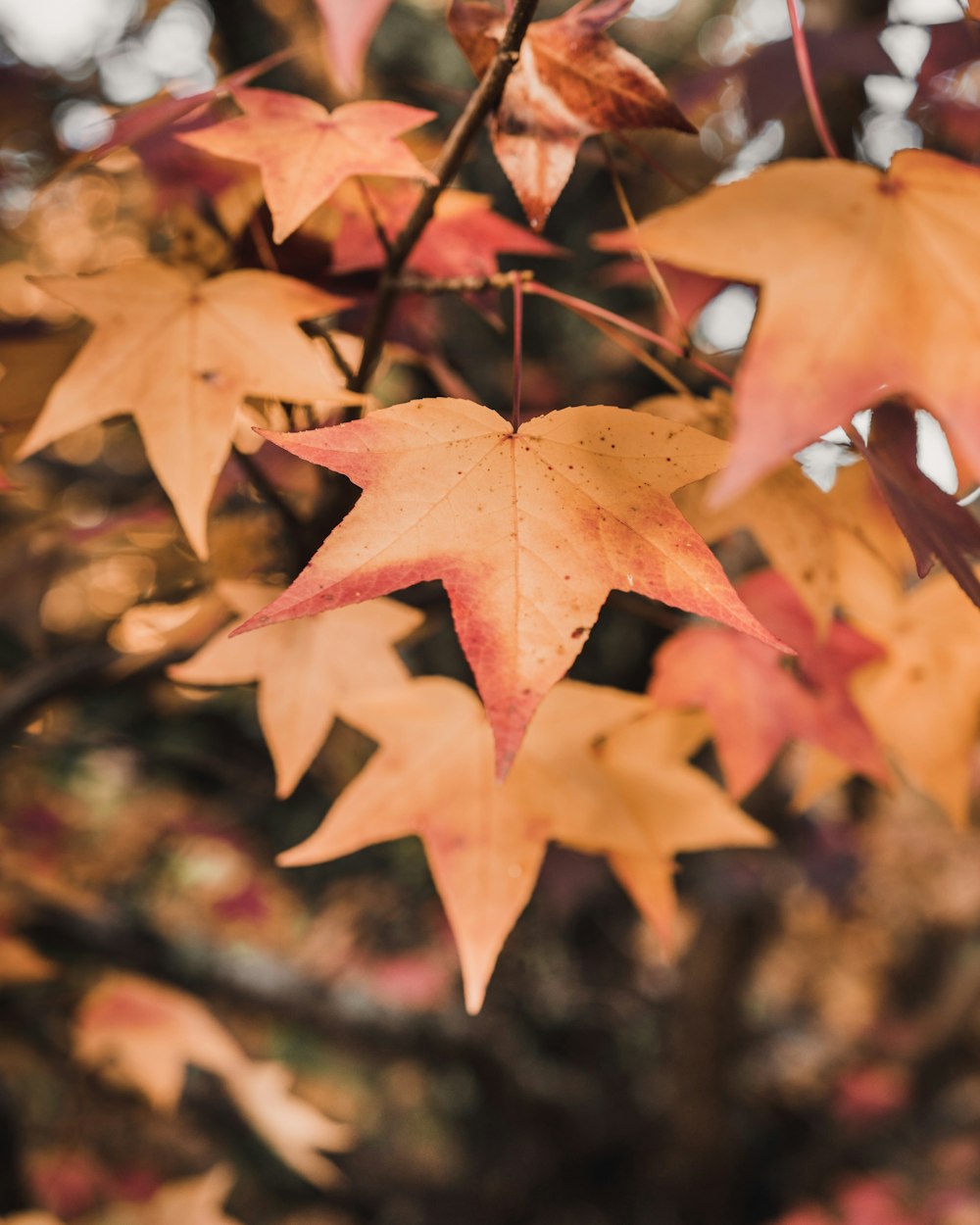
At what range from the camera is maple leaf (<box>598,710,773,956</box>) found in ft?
2.10

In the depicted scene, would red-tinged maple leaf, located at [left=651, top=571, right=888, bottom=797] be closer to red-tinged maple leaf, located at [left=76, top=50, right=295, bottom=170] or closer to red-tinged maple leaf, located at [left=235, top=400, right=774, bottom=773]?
red-tinged maple leaf, located at [left=235, top=400, right=774, bottom=773]

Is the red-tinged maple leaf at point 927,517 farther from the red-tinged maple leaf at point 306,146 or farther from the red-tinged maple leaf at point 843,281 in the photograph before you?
the red-tinged maple leaf at point 306,146

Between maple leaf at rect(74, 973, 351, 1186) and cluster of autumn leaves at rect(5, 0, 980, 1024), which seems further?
maple leaf at rect(74, 973, 351, 1186)

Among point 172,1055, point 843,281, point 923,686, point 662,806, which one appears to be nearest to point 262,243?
point 843,281

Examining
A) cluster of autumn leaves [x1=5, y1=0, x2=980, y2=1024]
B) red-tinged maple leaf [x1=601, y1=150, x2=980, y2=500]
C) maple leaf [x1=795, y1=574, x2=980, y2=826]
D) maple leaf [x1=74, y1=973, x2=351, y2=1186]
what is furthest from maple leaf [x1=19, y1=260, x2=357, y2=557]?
maple leaf [x1=74, y1=973, x2=351, y2=1186]

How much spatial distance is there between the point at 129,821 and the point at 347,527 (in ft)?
7.57

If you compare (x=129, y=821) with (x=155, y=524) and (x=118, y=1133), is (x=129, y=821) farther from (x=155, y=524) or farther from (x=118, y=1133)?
(x=155, y=524)

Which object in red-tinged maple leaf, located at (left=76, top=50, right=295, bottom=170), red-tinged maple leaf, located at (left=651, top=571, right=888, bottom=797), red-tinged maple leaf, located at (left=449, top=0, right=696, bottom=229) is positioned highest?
red-tinged maple leaf, located at (left=449, top=0, right=696, bottom=229)

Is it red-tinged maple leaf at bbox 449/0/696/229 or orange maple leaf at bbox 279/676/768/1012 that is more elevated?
red-tinged maple leaf at bbox 449/0/696/229

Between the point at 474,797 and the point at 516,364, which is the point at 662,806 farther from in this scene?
the point at 516,364

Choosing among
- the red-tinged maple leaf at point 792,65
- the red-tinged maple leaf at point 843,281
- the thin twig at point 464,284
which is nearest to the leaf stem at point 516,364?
the thin twig at point 464,284

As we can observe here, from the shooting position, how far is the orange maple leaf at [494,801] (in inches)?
21.5

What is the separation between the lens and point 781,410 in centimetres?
28

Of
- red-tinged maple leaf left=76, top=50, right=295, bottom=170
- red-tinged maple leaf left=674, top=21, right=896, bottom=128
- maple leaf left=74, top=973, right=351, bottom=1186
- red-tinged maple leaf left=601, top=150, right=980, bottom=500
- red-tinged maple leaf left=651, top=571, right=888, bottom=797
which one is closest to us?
red-tinged maple leaf left=601, top=150, right=980, bottom=500
